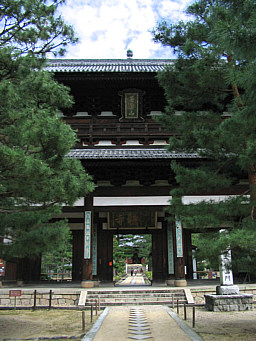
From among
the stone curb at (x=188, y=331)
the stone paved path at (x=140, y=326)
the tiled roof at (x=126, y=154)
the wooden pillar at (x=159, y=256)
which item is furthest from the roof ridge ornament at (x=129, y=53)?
the stone curb at (x=188, y=331)

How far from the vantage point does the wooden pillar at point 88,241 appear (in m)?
9.93

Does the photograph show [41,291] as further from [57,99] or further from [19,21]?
[19,21]

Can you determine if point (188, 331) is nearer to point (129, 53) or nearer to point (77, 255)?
point (77, 255)

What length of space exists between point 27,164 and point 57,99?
1738mm

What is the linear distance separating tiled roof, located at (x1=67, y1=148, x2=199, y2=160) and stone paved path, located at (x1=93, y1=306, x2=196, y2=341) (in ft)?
14.9

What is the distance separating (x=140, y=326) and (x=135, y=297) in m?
3.35

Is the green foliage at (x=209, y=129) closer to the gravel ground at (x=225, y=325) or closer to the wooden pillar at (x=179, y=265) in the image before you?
the gravel ground at (x=225, y=325)

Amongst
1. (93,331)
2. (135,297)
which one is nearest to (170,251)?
(135,297)

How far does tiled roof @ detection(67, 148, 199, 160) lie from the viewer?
30.6 ft

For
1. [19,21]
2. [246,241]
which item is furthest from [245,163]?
[19,21]

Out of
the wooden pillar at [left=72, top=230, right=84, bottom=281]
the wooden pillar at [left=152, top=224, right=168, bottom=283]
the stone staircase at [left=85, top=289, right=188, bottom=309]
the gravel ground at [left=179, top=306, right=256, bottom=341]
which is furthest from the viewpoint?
the wooden pillar at [left=72, top=230, right=84, bottom=281]

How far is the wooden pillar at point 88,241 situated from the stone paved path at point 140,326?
2.07m

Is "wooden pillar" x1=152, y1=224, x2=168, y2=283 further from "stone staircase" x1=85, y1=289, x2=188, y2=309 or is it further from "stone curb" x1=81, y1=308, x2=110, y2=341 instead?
"stone curb" x1=81, y1=308, x2=110, y2=341

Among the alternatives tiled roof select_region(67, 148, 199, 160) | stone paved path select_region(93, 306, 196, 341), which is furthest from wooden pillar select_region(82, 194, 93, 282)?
stone paved path select_region(93, 306, 196, 341)
